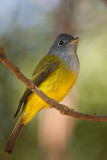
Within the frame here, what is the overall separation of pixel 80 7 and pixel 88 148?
14.1 feet

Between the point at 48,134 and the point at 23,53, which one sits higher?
the point at 23,53

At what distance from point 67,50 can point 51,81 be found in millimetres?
843

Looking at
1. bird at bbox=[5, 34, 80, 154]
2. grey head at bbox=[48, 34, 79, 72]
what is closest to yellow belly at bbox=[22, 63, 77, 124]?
bird at bbox=[5, 34, 80, 154]

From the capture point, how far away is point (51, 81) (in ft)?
13.2

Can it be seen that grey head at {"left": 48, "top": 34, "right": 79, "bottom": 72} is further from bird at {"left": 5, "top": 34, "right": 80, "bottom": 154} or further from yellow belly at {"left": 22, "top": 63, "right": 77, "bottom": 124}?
yellow belly at {"left": 22, "top": 63, "right": 77, "bottom": 124}

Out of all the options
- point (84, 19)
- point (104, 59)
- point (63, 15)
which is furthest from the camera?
point (84, 19)

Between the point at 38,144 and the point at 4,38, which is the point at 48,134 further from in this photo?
the point at 4,38

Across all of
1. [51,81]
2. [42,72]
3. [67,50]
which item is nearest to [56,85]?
[51,81]

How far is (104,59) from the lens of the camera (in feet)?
22.6

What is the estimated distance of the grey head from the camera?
432 centimetres

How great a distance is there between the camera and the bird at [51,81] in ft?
13.1

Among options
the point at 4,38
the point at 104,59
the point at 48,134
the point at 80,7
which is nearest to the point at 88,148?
the point at 48,134

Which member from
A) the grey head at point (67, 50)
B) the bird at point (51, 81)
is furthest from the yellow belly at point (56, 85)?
the grey head at point (67, 50)

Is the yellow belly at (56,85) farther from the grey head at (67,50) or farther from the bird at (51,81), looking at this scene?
the grey head at (67,50)
